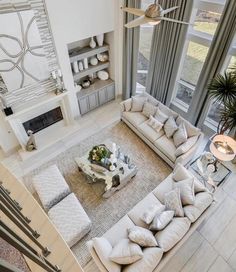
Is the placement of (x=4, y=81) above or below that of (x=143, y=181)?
above

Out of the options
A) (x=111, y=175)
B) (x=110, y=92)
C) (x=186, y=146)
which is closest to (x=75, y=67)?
(x=110, y=92)

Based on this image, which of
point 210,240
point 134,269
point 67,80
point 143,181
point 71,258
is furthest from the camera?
point 67,80

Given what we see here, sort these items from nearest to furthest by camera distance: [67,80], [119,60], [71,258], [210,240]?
[71,258]
[210,240]
[67,80]
[119,60]

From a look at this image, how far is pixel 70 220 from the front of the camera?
3631 millimetres

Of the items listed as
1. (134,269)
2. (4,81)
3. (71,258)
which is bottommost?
(134,269)

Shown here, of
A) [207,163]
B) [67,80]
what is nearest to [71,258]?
[207,163]

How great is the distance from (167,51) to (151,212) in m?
3.66

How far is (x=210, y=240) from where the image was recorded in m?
3.76

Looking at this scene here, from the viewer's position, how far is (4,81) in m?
4.23

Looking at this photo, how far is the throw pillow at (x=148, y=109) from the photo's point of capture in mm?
5315

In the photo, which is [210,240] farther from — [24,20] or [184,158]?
[24,20]

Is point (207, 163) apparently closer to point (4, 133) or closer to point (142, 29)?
point (142, 29)

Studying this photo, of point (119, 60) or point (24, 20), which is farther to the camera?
point (119, 60)

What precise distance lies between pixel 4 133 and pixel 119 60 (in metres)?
3.67
